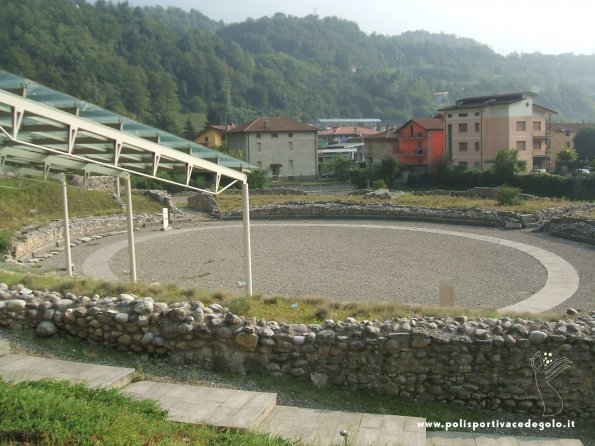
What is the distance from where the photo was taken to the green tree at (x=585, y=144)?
2889 inches

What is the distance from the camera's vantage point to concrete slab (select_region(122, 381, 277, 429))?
7.06m

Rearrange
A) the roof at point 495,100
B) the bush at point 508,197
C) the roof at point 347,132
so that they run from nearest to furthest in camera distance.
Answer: the bush at point 508,197
the roof at point 495,100
the roof at point 347,132

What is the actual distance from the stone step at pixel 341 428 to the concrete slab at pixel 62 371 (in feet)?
7.37

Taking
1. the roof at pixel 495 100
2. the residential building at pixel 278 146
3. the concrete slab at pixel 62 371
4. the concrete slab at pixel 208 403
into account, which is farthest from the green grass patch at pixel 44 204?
the roof at pixel 495 100

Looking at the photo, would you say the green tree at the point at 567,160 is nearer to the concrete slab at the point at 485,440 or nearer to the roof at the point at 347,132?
the roof at the point at 347,132

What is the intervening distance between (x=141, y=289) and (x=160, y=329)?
343 centimetres

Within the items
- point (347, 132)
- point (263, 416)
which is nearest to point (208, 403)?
point (263, 416)

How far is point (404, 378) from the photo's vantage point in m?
8.78

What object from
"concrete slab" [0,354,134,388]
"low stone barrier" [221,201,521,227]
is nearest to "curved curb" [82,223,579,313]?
"low stone barrier" [221,201,521,227]

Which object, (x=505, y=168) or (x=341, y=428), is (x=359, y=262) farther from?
(x=505, y=168)

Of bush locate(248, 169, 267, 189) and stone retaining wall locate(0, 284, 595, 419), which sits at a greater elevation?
bush locate(248, 169, 267, 189)

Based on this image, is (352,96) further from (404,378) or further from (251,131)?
(404,378)

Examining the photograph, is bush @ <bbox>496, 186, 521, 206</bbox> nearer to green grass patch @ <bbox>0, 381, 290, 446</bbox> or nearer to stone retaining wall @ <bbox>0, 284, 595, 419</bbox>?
stone retaining wall @ <bbox>0, 284, 595, 419</bbox>

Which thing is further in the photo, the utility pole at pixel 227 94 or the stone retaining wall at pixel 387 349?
the utility pole at pixel 227 94
